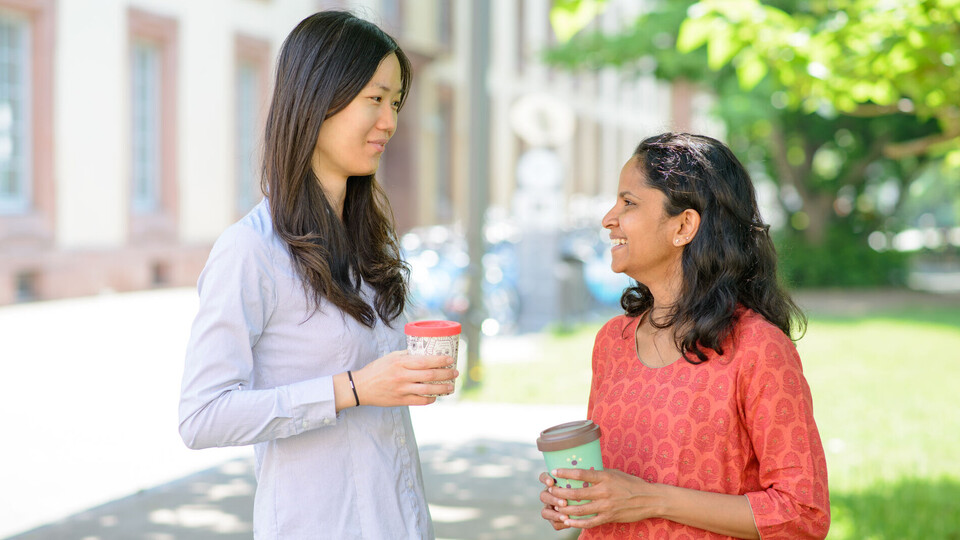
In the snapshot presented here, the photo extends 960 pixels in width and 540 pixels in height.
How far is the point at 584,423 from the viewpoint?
187 cm

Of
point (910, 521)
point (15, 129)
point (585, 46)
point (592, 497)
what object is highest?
point (585, 46)

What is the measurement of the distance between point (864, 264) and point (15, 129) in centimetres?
1611

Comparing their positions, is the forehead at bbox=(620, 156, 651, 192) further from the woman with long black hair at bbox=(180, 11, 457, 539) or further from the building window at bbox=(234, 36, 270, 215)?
the building window at bbox=(234, 36, 270, 215)

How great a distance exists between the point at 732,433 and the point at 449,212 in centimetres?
2447

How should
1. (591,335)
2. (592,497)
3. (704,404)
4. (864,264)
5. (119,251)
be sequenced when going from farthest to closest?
(864,264) < (119,251) < (591,335) < (704,404) < (592,497)

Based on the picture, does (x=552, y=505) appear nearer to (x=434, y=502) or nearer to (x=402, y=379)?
(x=402, y=379)

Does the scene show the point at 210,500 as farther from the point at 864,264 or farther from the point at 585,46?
the point at 864,264

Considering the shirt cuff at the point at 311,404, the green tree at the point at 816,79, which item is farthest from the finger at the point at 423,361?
the green tree at the point at 816,79

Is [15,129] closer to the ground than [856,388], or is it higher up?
higher up

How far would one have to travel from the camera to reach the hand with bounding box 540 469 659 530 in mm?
1832

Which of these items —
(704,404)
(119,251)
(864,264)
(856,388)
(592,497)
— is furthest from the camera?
(864,264)

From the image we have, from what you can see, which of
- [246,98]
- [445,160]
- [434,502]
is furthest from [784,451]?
[445,160]

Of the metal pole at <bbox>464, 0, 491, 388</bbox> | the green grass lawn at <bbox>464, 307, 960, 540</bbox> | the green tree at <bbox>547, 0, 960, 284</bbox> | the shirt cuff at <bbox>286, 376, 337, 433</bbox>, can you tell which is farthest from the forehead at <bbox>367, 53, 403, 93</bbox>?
the metal pole at <bbox>464, 0, 491, 388</bbox>

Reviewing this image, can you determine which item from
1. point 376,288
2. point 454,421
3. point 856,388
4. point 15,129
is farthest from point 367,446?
point 15,129
